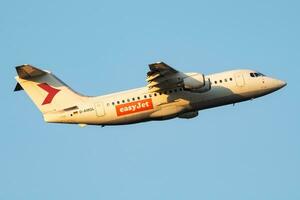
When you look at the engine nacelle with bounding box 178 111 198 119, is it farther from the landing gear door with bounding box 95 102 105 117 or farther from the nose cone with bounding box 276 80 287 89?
the nose cone with bounding box 276 80 287 89

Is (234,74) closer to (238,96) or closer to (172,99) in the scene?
(238,96)

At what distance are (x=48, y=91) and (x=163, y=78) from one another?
7210mm

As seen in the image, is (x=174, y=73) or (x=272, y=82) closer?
(x=174, y=73)

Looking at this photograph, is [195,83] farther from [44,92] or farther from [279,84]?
[44,92]

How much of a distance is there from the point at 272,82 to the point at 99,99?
1041 centimetres

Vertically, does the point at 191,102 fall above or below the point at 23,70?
below

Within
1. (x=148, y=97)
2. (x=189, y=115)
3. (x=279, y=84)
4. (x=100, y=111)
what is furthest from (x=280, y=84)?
(x=100, y=111)

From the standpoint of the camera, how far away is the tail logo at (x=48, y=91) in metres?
38.3

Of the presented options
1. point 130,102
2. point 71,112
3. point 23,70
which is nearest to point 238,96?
point 130,102

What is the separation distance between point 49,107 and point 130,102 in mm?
4917

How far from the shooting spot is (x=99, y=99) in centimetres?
3778

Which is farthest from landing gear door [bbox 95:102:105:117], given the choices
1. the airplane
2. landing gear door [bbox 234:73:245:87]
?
landing gear door [bbox 234:73:245:87]

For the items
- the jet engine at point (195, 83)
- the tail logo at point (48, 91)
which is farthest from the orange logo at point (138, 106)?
the tail logo at point (48, 91)

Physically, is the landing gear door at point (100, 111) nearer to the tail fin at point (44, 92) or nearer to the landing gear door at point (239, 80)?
the tail fin at point (44, 92)
